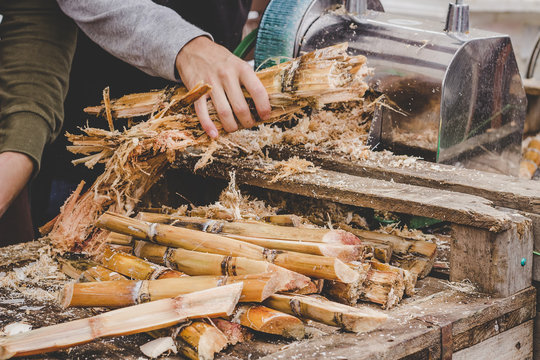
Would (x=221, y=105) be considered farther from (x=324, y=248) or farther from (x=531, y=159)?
(x=531, y=159)

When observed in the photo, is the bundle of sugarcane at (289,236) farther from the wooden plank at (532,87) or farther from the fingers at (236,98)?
the wooden plank at (532,87)

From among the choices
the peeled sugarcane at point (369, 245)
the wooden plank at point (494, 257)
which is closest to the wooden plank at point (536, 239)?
the wooden plank at point (494, 257)

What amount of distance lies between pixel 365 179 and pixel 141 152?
89 cm

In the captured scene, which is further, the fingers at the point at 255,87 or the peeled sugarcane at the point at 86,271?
the fingers at the point at 255,87

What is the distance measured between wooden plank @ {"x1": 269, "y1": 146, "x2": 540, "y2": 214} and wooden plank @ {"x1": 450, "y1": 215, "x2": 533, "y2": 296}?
19cm

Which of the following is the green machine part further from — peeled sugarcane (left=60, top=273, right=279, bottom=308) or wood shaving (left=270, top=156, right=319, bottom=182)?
peeled sugarcane (left=60, top=273, right=279, bottom=308)

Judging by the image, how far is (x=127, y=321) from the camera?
1586 millimetres

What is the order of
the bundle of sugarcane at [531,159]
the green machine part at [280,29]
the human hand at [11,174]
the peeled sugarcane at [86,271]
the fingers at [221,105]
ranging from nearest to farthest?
the peeled sugarcane at [86,271], the fingers at [221,105], the human hand at [11,174], the green machine part at [280,29], the bundle of sugarcane at [531,159]

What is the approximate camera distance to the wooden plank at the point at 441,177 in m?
2.11

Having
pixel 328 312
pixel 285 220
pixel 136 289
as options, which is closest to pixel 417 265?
pixel 285 220

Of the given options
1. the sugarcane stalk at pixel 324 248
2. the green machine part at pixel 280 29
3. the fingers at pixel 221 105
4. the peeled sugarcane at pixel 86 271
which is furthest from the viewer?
the green machine part at pixel 280 29

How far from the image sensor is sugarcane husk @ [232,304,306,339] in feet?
5.25

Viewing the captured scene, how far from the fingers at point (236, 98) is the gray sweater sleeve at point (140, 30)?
0.28 m

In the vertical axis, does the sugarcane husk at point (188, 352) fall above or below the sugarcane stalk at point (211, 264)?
below
